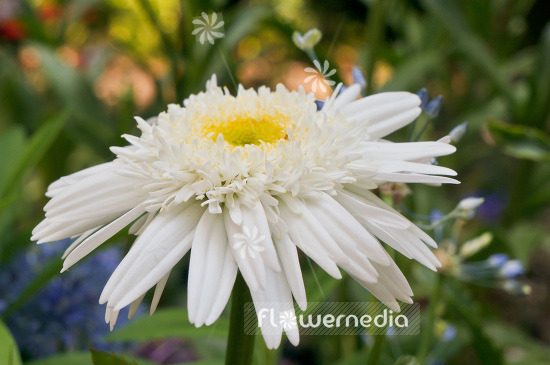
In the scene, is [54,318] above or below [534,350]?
above

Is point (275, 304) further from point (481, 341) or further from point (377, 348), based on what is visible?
point (481, 341)

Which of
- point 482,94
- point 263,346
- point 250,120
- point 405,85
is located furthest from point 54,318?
point 482,94

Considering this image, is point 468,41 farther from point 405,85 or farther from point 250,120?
point 250,120

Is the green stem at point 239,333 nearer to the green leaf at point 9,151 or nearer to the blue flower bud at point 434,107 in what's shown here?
the blue flower bud at point 434,107

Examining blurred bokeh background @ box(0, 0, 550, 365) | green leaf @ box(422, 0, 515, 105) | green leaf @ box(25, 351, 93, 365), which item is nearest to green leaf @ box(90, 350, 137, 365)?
blurred bokeh background @ box(0, 0, 550, 365)

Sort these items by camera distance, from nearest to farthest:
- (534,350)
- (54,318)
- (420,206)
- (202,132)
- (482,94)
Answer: (202,132)
(54,318)
(534,350)
(420,206)
(482,94)

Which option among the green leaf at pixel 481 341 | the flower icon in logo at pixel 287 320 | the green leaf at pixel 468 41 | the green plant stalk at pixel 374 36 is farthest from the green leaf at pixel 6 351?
the green leaf at pixel 468 41

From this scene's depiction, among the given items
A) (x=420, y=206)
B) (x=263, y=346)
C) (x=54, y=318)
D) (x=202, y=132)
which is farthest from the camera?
(x=420, y=206)
